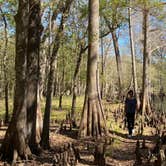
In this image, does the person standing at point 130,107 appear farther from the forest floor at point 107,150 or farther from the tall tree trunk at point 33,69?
the tall tree trunk at point 33,69

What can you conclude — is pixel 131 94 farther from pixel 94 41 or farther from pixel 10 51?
pixel 10 51

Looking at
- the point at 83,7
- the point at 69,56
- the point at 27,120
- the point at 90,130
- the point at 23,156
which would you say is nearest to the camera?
the point at 23,156

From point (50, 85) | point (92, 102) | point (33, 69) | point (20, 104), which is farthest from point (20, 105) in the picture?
point (92, 102)

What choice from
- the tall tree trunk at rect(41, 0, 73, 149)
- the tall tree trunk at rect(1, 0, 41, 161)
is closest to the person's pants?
the tall tree trunk at rect(41, 0, 73, 149)

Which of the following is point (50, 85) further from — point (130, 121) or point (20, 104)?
point (130, 121)

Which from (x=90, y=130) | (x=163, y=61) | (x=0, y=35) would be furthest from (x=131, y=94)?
(x=163, y=61)

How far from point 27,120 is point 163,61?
53.3 metres

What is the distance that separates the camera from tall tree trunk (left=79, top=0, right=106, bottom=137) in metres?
11.8

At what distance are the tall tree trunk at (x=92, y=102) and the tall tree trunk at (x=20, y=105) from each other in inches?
137

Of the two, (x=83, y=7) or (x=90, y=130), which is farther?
(x=83, y=7)

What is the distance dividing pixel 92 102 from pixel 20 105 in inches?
149

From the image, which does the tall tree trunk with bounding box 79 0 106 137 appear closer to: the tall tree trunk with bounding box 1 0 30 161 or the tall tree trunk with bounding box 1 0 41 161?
the tall tree trunk with bounding box 1 0 41 161

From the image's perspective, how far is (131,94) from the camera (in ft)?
42.6

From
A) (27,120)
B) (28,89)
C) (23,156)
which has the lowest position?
(23,156)
